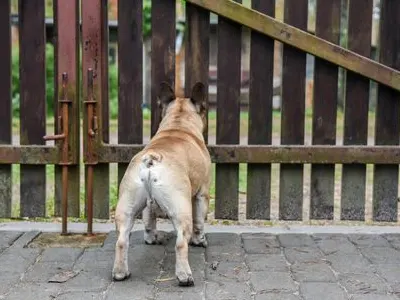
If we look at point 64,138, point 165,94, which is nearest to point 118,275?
point 64,138

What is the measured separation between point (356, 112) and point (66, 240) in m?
2.67

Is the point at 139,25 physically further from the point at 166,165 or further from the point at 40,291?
the point at 40,291

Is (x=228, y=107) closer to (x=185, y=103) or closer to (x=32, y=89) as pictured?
(x=185, y=103)

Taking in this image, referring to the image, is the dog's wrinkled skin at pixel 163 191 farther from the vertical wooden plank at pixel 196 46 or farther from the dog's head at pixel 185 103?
the vertical wooden plank at pixel 196 46

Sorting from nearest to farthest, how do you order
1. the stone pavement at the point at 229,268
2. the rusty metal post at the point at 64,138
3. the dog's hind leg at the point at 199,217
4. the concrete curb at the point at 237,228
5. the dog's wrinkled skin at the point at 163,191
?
1. the stone pavement at the point at 229,268
2. the dog's wrinkled skin at the point at 163,191
3. the dog's hind leg at the point at 199,217
4. the rusty metal post at the point at 64,138
5. the concrete curb at the point at 237,228

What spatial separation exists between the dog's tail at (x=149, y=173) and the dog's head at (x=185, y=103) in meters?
1.14

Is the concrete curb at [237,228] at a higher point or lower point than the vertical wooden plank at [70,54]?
lower

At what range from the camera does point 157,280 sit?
4305 millimetres

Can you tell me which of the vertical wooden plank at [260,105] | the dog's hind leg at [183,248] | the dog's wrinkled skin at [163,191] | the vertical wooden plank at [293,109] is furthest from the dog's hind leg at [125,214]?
the vertical wooden plank at [293,109]

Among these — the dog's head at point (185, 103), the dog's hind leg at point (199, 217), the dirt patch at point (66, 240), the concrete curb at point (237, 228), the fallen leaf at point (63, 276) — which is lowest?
the fallen leaf at point (63, 276)

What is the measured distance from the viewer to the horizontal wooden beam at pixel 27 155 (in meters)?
5.73

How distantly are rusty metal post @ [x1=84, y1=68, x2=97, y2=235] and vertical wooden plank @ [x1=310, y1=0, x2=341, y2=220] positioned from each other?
1.88m

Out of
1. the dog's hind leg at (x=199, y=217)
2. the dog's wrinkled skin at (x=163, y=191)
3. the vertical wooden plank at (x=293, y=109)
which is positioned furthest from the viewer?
the vertical wooden plank at (x=293, y=109)

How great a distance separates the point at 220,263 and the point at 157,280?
1.84 feet
